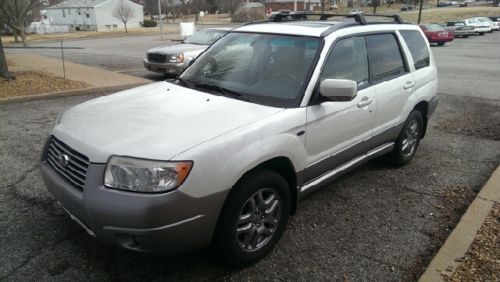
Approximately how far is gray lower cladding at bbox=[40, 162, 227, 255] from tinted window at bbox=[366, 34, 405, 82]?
244 centimetres

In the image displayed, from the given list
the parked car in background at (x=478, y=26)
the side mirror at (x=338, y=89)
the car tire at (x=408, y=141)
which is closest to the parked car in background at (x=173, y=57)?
the car tire at (x=408, y=141)

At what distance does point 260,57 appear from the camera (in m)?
3.79

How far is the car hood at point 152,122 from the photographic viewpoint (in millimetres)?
2594

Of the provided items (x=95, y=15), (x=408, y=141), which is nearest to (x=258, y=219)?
(x=408, y=141)

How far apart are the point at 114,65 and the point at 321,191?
13315 millimetres

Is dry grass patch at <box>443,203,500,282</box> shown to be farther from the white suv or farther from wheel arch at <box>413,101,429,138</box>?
wheel arch at <box>413,101,429,138</box>

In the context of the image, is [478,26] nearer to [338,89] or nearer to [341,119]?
[341,119]

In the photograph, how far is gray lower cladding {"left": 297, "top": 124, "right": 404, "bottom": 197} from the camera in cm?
350

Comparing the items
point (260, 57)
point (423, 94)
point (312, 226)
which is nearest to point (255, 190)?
point (312, 226)

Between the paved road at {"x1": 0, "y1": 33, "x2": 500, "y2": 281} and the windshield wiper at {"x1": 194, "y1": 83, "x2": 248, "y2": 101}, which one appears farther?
the windshield wiper at {"x1": 194, "y1": 83, "x2": 248, "y2": 101}

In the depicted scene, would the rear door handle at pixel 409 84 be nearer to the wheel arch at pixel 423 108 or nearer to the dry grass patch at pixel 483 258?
the wheel arch at pixel 423 108

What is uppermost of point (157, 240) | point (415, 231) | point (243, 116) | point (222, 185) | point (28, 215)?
point (243, 116)

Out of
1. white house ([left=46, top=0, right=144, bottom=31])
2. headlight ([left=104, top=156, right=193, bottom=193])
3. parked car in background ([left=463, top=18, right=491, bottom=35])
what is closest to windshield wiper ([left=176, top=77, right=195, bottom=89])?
headlight ([left=104, top=156, right=193, bottom=193])

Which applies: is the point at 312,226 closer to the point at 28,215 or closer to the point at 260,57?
the point at 260,57
